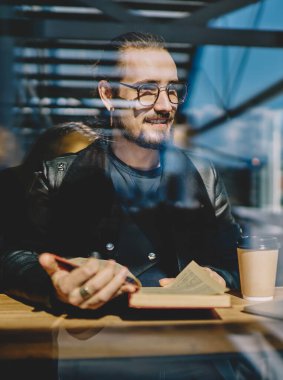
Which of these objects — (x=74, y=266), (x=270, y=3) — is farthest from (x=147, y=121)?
(x=270, y=3)

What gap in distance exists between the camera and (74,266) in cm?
82

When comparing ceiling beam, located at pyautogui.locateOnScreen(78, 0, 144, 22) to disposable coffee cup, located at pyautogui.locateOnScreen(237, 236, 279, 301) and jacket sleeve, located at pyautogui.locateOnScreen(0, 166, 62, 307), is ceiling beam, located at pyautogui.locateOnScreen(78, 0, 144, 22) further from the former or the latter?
disposable coffee cup, located at pyautogui.locateOnScreen(237, 236, 279, 301)

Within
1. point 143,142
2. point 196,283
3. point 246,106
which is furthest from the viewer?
point 246,106

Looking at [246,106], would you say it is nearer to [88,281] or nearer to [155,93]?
[155,93]

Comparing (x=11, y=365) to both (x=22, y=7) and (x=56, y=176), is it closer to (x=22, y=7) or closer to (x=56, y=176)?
(x=56, y=176)

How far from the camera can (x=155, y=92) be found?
4.72 ft

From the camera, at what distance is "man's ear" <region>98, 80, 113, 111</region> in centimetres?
173

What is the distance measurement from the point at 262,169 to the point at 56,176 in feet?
20.8

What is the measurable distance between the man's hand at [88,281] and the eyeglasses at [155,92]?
2.45 feet

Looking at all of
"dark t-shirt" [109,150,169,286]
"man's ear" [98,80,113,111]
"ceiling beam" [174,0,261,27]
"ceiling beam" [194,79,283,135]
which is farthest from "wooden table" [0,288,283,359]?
"ceiling beam" [194,79,283,135]

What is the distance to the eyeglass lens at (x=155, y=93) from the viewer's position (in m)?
1.43

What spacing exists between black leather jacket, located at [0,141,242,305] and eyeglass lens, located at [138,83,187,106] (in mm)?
228

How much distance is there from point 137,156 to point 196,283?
75 cm

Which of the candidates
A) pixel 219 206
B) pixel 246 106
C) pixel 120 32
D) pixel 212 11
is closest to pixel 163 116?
pixel 219 206
